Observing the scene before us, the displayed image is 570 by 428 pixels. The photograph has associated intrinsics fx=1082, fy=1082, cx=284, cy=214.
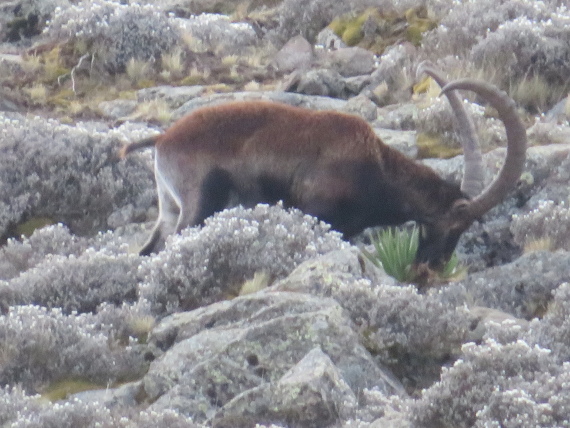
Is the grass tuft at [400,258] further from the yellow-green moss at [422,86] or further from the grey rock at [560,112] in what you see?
the yellow-green moss at [422,86]

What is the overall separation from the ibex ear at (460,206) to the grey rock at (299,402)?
11.8 feet

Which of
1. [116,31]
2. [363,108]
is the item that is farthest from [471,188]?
[116,31]

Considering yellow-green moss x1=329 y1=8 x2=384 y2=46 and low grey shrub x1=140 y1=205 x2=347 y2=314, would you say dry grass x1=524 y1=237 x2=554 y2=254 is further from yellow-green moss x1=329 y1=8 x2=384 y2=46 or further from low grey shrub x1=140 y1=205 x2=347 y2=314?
yellow-green moss x1=329 y1=8 x2=384 y2=46

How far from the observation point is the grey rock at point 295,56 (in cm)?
1579

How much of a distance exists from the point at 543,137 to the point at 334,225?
322cm

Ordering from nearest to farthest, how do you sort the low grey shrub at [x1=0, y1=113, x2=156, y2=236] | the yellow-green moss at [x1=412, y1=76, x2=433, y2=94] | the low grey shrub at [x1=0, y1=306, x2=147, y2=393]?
1. the low grey shrub at [x1=0, y1=306, x2=147, y2=393]
2. the low grey shrub at [x1=0, y1=113, x2=156, y2=236]
3. the yellow-green moss at [x1=412, y1=76, x2=433, y2=94]

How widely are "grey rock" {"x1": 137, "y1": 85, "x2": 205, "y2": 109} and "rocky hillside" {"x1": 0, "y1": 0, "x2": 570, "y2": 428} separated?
0.19 ft

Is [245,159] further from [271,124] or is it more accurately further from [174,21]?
[174,21]

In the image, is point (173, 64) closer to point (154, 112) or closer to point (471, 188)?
point (154, 112)

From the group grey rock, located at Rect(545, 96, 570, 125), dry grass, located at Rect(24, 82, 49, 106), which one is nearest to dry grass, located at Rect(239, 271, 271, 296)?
grey rock, located at Rect(545, 96, 570, 125)

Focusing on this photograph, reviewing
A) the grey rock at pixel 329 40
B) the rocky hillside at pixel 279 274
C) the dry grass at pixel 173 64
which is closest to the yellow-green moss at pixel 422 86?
the rocky hillside at pixel 279 274

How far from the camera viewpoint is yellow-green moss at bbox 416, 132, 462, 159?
10539 millimetres

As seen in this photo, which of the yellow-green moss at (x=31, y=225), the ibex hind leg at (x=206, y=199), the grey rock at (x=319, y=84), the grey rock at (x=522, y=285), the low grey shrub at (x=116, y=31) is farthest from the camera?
the low grey shrub at (x=116, y=31)

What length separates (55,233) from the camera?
9578 millimetres
